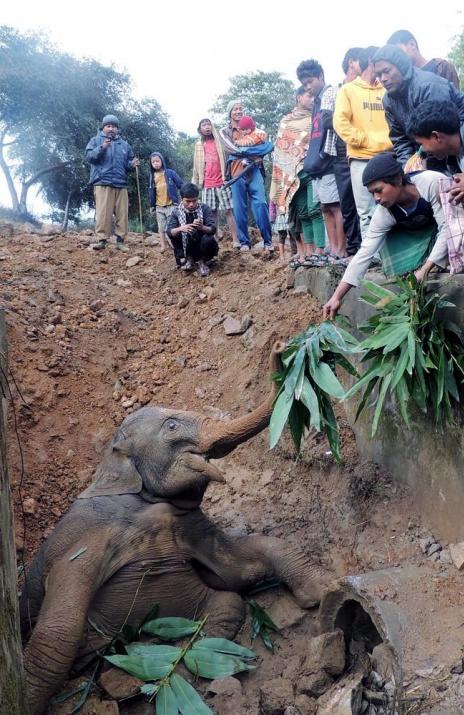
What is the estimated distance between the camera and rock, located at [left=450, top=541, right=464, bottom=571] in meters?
3.88

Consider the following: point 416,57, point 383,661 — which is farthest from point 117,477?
point 416,57

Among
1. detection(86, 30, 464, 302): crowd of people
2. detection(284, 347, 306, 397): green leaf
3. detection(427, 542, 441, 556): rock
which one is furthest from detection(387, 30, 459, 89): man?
detection(427, 542, 441, 556): rock

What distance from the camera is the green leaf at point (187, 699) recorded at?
11.6 feet

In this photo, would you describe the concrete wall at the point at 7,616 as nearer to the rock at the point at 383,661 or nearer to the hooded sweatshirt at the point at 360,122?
the rock at the point at 383,661

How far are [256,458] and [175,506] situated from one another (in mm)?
1358

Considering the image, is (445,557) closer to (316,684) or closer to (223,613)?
(316,684)

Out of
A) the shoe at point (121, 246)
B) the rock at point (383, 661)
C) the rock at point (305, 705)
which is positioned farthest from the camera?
the shoe at point (121, 246)

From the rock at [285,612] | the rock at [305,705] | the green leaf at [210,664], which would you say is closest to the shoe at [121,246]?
the rock at [285,612]

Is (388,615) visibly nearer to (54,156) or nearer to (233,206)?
(233,206)

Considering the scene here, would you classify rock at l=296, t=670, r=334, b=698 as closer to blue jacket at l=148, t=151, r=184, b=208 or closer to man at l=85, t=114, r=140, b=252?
man at l=85, t=114, r=140, b=252

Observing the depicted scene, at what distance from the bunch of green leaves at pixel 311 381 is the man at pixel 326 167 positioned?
2.52 m

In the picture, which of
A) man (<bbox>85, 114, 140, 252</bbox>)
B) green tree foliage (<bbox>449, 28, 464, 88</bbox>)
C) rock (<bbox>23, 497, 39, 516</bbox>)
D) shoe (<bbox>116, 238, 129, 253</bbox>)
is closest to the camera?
rock (<bbox>23, 497, 39, 516</bbox>)

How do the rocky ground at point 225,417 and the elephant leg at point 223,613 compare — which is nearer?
the rocky ground at point 225,417

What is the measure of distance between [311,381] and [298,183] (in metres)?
3.73
